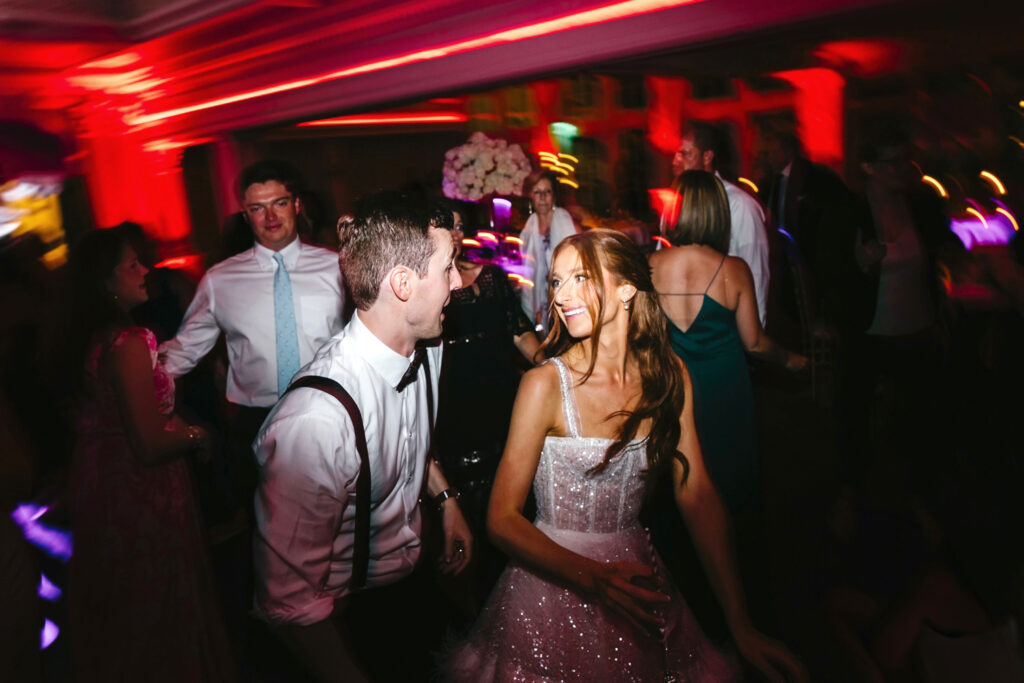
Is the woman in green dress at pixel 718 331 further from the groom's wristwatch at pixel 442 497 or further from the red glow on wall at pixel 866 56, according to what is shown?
the red glow on wall at pixel 866 56

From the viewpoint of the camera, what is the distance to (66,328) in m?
2.15

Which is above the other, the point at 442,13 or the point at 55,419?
the point at 442,13

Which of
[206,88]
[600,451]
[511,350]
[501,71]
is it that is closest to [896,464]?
[511,350]

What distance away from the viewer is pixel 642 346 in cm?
167

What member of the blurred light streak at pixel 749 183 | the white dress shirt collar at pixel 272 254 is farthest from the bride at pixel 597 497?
the blurred light streak at pixel 749 183

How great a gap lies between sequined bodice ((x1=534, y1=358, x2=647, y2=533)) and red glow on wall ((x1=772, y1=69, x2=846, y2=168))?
4.80 metres

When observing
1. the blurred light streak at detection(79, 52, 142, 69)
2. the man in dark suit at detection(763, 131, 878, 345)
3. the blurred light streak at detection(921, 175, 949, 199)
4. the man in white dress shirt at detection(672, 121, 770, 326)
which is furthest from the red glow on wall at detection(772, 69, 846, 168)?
the blurred light streak at detection(79, 52, 142, 69)

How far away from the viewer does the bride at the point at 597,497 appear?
4.84 feet

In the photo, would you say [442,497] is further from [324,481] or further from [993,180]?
[993,180]

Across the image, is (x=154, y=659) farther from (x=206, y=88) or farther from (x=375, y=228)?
(x=206, y=88)

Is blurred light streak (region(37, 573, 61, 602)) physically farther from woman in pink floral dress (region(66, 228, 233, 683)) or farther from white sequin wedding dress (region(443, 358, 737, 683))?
white sequin wedding dress (region(443, 358, 737, 683))

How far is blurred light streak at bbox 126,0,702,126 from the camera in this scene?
3.23 metres

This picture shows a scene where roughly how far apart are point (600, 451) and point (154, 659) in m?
1.84

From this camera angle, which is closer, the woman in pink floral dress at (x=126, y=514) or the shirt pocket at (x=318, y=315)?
the woman in pink floral dress at (x=126, y=514)
